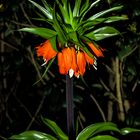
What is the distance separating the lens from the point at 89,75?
1.91 meters

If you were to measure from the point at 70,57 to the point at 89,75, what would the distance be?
91 centimetres

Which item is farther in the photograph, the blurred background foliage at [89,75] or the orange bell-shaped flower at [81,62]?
the blurred background foliage at [89,75]

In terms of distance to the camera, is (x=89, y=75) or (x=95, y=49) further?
(x=89, y=75)

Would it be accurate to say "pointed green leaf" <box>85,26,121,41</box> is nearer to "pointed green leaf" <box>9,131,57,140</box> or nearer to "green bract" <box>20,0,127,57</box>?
"green bract" <box>20,0,127,57</box>

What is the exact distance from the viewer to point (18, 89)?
8.17ft

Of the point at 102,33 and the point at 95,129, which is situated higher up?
the point at 102,33

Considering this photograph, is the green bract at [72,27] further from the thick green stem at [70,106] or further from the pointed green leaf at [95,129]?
the pointed green leaf at [95,129]

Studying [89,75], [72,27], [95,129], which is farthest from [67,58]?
[89,75]

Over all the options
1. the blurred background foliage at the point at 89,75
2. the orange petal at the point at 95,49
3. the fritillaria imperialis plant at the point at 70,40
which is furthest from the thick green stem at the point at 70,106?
the blurred background foliage at the point at 89,75

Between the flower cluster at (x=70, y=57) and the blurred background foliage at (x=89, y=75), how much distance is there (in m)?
0.58

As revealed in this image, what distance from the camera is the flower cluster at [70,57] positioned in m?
1.00

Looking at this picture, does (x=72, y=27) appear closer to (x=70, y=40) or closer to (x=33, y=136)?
(x=70, y=40)

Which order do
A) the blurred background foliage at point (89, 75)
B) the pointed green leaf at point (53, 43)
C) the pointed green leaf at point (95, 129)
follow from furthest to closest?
the blurred background foliage at point (89, 75), the pointed green leaf at point (95, 129), the pointed green leaf at point (53, 43)

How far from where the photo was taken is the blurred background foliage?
1.65m
